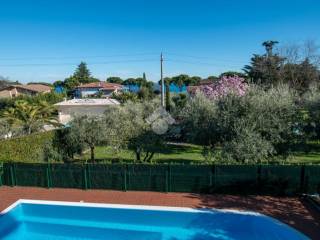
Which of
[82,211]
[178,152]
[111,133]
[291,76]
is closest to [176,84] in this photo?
[291,76]

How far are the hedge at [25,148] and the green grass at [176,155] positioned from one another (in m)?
3.51

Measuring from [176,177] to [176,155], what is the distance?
388 inches

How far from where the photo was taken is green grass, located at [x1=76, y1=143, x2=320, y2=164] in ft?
69.6

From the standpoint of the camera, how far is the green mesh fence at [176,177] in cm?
1319

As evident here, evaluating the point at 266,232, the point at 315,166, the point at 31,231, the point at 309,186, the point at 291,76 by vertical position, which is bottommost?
the point at 31,231

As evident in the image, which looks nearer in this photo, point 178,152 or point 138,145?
point 138,145

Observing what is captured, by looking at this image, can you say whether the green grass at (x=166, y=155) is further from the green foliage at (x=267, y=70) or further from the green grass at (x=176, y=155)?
the green foliage at (x=267, y=70)

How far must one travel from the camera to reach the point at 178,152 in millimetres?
24922

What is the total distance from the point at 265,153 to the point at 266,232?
459 cm

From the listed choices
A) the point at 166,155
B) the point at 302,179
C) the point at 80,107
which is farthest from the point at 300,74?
the point at 302,179

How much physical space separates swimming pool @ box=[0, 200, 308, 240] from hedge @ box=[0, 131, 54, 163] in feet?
15.1

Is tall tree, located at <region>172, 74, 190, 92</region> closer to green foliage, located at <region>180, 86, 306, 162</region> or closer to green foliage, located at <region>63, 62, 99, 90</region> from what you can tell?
green foliage, located at <region>63, 62, 99, 90</region>

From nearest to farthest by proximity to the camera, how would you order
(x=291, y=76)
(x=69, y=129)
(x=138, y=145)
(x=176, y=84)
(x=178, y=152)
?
1. (x=138, y=145)
2. (x=69, y=129)
3. (x=178, y=152)
4. (x=291, y=76)
5. (x=176, y=84)

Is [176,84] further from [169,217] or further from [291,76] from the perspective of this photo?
[169,217]
